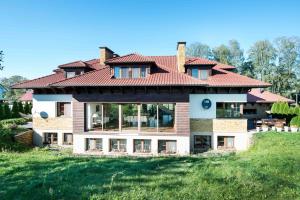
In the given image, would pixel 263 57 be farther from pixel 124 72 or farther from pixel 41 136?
pixel 41 136

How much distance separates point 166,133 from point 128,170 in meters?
9.94

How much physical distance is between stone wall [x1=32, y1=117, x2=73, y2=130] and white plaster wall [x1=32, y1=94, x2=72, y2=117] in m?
0.43

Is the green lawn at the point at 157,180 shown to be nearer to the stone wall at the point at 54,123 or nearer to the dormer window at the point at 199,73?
the stone wall at the point at 54,123

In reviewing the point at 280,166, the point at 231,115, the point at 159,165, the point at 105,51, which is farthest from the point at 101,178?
the point at 105,51

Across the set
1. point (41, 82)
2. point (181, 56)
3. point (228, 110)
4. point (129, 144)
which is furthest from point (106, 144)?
point (228, 110)

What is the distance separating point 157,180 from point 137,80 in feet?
38.4

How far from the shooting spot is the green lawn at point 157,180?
Result: 23.7 feet

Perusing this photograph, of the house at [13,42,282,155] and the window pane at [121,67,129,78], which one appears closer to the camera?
the house at [13,42,282,155]

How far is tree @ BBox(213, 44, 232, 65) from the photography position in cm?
6347

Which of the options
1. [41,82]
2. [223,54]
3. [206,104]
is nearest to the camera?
[206,104]

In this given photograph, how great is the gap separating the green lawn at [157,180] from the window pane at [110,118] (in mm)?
10296

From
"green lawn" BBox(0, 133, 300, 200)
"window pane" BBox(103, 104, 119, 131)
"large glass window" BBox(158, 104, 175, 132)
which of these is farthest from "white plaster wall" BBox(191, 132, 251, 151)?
"green lawn" BBox(0, 133, 300, 200)

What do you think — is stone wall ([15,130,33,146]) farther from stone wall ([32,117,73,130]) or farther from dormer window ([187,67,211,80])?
dormer window ([187,67,211,80])

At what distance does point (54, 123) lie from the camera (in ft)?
70.8
